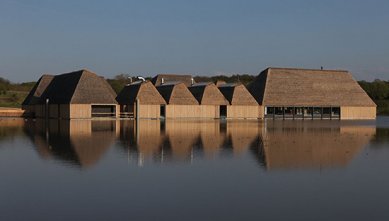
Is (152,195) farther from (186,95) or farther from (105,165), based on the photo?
(186,95)

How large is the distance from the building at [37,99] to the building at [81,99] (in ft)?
8.72

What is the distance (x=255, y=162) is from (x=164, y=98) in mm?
36865

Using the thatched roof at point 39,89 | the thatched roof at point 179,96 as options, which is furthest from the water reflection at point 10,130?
the thatched roof at point 39,89

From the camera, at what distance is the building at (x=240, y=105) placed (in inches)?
2024

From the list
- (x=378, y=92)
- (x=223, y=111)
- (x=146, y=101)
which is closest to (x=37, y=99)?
(x=146, y=101)

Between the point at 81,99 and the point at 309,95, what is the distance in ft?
82.5

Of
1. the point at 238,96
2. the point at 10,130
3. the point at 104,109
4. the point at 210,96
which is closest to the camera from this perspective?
the point at 10,130

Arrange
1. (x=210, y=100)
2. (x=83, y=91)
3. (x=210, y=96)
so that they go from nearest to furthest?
(x=83, y=91) < (x=210, y=100) < (x=210, y=96)

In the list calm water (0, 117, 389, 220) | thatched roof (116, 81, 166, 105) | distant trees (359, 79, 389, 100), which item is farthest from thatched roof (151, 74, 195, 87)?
calm water (0, 117, 389, 220)

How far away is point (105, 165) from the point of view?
42.7ft

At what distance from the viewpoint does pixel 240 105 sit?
5181 cm

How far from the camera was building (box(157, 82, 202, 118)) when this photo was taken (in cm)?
4891

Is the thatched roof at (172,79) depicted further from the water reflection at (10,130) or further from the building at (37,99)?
the water reflection at (10,130)

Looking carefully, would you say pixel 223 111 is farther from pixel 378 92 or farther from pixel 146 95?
pixel 378 92
